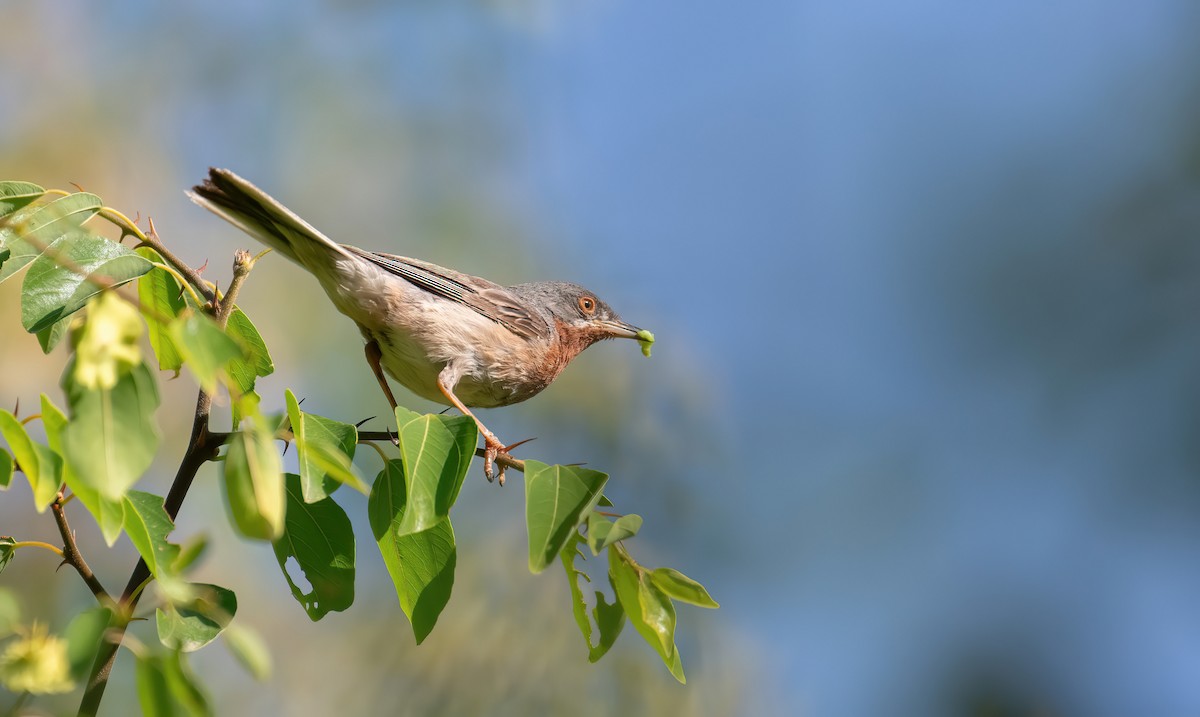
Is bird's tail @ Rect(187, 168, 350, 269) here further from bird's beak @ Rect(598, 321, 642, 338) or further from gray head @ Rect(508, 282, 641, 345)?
bird's beak @ Rect(598, 321, 642, 338)

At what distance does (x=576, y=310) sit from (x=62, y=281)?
352 centimetres

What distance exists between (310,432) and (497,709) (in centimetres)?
586

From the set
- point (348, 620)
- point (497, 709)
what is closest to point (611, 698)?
point (497, 709)

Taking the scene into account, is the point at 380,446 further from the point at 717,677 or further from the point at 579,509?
the point at 717,677

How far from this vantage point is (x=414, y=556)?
8.11ft

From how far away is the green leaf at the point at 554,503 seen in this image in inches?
84.5

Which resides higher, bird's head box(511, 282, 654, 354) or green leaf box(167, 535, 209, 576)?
bird's head box(511, 282, 654, 354)

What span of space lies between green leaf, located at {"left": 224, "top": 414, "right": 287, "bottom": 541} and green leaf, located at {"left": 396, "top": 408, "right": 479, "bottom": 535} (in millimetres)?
654

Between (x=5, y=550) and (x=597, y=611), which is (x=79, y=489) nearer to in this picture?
(x=5, y=550)

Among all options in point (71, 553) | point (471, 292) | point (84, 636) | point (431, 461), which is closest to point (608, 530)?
point (431, 461)

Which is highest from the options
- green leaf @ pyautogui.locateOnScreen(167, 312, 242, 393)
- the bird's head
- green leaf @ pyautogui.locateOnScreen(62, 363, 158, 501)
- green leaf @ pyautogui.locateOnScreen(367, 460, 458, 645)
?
the bird's head

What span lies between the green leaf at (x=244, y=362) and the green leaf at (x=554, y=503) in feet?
2.99

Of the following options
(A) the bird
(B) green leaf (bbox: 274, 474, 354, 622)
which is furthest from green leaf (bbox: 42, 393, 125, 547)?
(A) the bird

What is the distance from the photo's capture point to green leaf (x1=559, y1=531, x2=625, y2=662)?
8.11 feet
